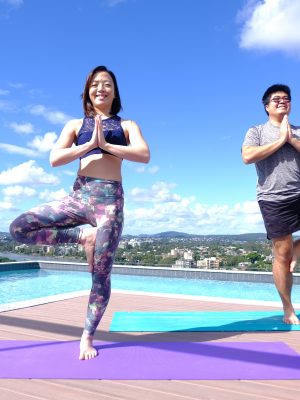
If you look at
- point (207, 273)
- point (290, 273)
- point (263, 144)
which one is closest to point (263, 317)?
point (290, 273)

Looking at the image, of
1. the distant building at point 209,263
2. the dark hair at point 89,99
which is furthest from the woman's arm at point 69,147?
the distant building at point 209,263

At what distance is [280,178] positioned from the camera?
3.02 meters

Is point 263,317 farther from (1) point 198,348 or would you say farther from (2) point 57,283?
(2) point 57,283

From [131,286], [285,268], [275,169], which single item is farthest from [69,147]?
[131,286]

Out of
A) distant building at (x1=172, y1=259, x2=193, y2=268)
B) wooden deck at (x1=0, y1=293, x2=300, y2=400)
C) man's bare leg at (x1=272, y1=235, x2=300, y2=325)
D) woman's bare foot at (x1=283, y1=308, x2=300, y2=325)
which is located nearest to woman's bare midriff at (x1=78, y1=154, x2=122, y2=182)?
wooden deck at (x1=0, y1=293, x2=300, y2=400)

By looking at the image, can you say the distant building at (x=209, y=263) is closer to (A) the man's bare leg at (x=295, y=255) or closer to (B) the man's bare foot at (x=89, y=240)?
(A) the man's bare leg at (x=295, y=255)

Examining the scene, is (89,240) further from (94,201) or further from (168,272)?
(168,272)

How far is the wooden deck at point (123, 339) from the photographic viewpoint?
1573mm

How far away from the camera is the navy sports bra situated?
2338 millimetres

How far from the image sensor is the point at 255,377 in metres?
1.77

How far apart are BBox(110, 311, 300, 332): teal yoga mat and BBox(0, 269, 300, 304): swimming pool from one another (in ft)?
17.6

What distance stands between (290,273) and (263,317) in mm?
493

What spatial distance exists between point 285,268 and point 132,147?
171 cm

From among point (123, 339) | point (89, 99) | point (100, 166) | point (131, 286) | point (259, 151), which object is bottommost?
point (131, 286)
